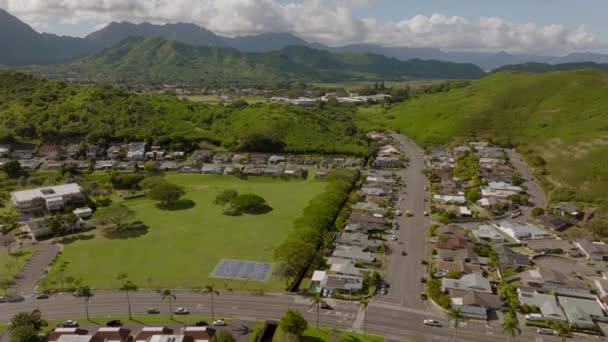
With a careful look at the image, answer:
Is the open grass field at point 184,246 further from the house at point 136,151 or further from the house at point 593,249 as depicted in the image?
the house at point 593,249

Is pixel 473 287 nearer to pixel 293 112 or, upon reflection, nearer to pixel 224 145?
pixel 224 145

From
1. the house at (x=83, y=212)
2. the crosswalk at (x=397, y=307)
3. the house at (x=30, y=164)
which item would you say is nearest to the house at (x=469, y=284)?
the crosswalk at (x=397, y=307)

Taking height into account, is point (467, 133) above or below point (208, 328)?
above

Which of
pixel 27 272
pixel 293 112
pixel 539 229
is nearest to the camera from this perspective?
pixel 27 272

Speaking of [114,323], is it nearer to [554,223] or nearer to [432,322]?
[432,322]

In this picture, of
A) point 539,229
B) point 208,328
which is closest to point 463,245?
point 539,229
